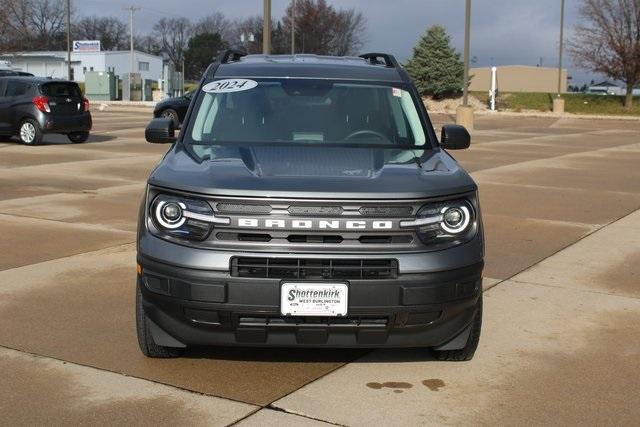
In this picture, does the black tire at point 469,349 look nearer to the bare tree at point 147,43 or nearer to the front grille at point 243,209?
the front grille at point 243,209

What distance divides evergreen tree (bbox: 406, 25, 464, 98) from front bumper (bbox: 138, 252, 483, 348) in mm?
46475

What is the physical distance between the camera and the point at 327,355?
4988mm

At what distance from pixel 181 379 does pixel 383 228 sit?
134 centimetres

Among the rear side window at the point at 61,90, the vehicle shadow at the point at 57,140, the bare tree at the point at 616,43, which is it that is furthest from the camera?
the bare tree at the point at 616,43

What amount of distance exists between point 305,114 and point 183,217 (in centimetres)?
152

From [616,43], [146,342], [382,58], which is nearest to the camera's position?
[146,342]

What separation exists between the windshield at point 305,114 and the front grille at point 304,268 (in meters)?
1.29

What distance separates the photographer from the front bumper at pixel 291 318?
4.13 metres

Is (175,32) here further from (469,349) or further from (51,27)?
(469,349)

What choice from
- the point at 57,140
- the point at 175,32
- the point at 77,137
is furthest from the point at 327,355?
the point at 175,32

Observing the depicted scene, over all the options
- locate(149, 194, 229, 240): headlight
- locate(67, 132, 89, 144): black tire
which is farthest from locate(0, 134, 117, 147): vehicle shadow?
locate(149, 194, 229, 240): headlight

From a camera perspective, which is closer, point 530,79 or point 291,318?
point 291,318

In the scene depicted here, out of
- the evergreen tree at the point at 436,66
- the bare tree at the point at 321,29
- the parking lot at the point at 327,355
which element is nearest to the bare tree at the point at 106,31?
the bare tree at the point at 321,29

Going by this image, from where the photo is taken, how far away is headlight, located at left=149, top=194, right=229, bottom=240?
4.24 metres
